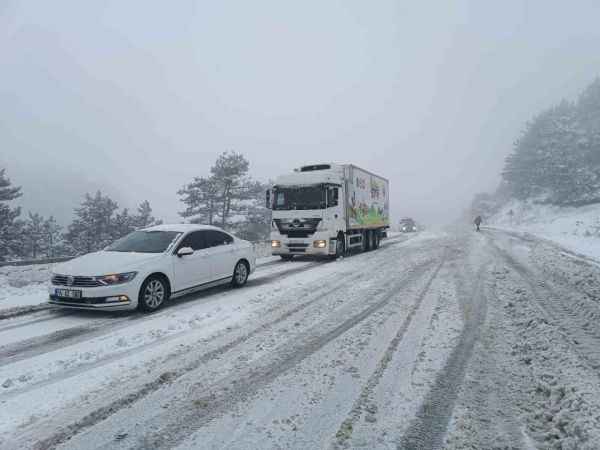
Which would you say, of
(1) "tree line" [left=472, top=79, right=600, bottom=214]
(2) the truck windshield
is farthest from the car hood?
(1) "tree line" [left=472, top=79, right=600, bottom=214]

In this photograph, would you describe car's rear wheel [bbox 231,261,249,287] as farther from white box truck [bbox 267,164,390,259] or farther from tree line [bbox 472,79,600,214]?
tree line [bbox 472,79,600,214]

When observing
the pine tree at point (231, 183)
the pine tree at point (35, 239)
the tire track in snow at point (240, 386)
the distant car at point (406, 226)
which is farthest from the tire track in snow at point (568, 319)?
the pine tree at point (35, 239)

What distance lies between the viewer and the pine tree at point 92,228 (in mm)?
41531

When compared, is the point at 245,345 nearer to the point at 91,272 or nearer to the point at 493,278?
the point at 91,272

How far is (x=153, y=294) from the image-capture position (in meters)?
7.01

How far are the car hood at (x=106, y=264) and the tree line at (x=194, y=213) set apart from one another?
27.4 meters

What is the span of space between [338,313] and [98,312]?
15.5ft

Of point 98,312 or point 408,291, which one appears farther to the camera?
point 408,291

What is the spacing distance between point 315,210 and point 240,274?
5428 millimetres

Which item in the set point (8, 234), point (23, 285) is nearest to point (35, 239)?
point (8, 234)

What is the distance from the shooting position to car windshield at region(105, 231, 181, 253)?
765cm

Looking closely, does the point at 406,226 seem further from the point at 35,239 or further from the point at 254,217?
the point at 35,239

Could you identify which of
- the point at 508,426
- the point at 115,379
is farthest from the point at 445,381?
the point at 115,379

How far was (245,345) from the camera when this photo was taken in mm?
4949
